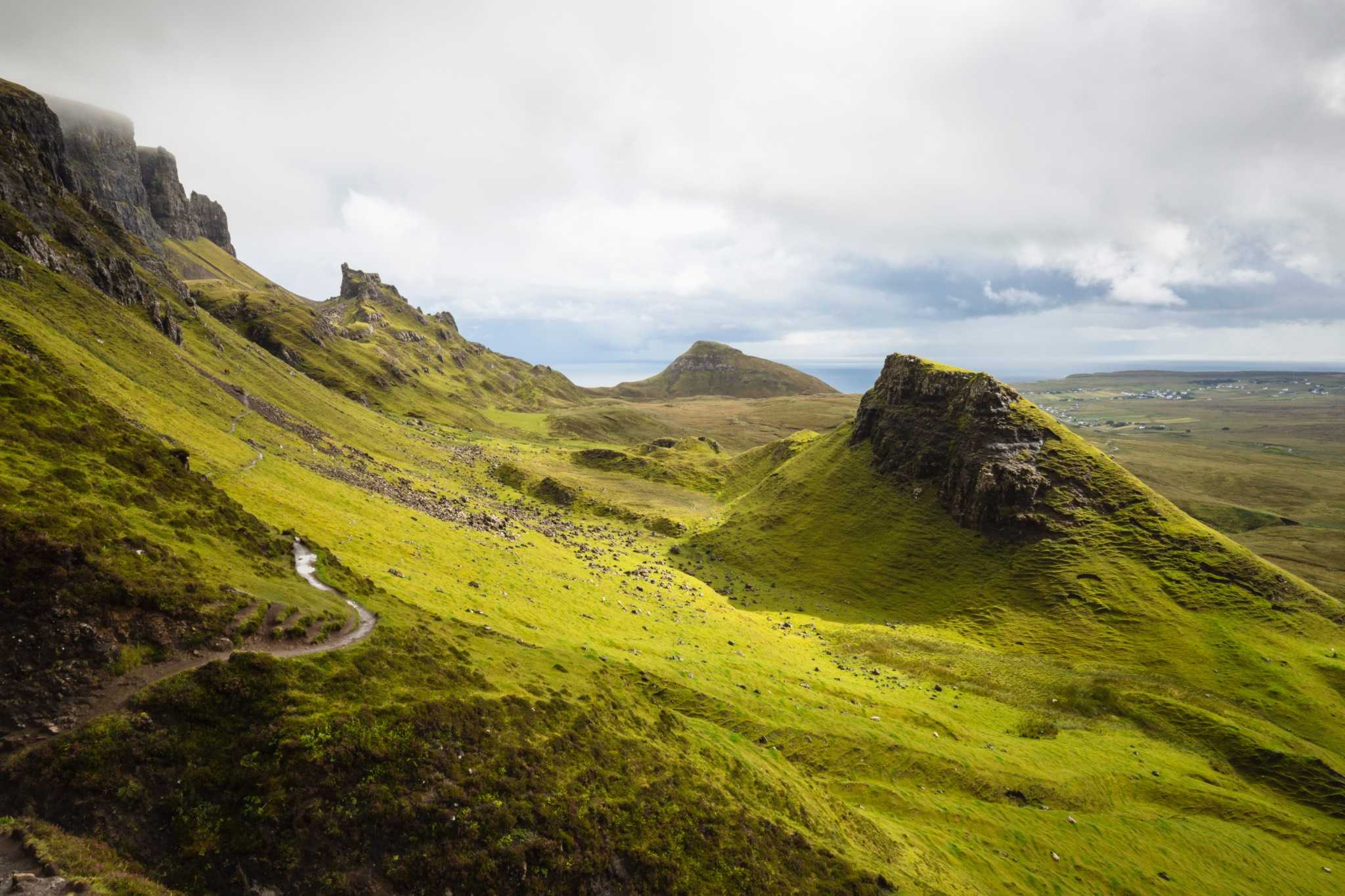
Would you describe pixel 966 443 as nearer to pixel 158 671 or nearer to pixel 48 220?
pixel 158 671

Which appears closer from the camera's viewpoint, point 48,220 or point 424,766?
point 424,766

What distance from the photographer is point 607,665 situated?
35.3 meters

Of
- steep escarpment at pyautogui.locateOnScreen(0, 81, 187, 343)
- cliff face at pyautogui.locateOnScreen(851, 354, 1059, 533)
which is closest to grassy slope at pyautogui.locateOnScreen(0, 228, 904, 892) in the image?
steep escarpment at pyautogui.locateOnScreen(0, 81, 187, 343)

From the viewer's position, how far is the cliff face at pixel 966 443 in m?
82.5

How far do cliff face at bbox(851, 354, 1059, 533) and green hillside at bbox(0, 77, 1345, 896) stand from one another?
25.4 inches

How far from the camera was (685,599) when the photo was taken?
217 feet

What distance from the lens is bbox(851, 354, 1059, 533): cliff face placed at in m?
82.5

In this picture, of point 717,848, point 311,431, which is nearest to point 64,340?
point 311,431

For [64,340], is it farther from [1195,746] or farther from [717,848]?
[1195,746]

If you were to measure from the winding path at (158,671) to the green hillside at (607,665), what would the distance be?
272mm

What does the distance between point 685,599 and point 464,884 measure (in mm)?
50373

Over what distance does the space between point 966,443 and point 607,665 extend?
78.2 metres

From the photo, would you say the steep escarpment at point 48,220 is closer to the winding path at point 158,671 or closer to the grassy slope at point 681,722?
the grassy slope at point 681,722

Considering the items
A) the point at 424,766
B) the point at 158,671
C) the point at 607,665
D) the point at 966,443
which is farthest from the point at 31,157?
the point at 966,443
